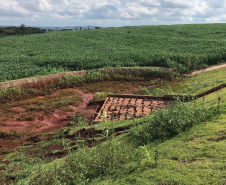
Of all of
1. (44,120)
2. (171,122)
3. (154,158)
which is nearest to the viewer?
(154,158)

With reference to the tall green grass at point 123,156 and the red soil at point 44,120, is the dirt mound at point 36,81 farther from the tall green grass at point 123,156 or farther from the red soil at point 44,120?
the tall green grass at point 123,156

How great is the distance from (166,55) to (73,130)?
376 inches

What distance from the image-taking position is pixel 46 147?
525cm

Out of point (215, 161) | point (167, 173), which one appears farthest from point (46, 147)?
point (215, 161)

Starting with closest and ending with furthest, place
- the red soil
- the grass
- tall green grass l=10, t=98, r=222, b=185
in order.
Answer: the grass → tall green grass l=10, t=98, r=222, b=185 → the red soil

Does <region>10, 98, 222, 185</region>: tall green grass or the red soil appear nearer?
<region>10, 98, 222, 185</region>: tall green grass

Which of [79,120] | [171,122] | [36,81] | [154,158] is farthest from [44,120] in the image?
[154,158]

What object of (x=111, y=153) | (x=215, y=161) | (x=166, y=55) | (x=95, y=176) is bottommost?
(x=95, y=176)

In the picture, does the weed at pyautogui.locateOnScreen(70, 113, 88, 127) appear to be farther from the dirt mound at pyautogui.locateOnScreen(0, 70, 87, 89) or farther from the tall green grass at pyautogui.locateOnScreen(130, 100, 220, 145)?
the dirt mound at pyautogui.locateOnScreen(0, 70, 87, 89)

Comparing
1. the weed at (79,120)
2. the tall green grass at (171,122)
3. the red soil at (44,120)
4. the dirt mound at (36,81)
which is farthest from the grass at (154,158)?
the dirt mound at (36,81)

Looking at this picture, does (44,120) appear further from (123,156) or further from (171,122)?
(171,122)

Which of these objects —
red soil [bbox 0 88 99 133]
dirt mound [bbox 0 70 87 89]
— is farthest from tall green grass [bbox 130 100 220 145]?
dirt mound [bbox 0 70 87 89]

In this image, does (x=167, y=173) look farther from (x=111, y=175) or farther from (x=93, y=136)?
(x=93, y=136)

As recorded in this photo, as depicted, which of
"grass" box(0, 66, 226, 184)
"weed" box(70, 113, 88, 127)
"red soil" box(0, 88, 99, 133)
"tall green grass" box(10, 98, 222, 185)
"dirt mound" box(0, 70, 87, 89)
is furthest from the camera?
"dirt mound" box(0, 70, 87, 89)
